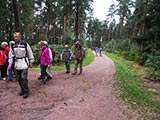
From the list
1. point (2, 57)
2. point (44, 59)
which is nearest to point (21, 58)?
point (44, 59)

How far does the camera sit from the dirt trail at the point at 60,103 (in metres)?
5.57

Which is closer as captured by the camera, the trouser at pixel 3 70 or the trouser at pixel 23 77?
the trouser at pixel 23 77

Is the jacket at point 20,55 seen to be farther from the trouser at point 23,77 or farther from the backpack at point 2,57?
the backpack at point 2,57

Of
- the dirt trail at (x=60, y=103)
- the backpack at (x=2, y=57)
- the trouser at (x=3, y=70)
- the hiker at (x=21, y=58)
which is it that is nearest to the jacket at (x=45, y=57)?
the dirt trail at (x=60, y=103)

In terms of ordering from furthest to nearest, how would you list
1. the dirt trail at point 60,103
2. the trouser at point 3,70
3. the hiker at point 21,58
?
the trouser at point 3,70 < the hiker at point 21,58 < the dirt trail at point 60,103

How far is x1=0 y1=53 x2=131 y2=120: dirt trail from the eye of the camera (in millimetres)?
5570

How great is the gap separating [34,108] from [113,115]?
2.26 metres

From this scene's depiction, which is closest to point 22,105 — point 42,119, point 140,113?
point 42,119

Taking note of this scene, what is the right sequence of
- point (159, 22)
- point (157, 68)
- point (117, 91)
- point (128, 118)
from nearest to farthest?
point (128, 118) → point (117, 91) → point (157, 68) → point (159, 22)

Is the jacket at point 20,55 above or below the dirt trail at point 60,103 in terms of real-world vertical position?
above

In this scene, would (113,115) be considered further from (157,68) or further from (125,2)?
(125,2)

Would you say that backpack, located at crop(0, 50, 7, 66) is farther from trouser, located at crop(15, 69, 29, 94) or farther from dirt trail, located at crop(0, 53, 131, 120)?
trouser, located at crop(15, 69, 29, 94)

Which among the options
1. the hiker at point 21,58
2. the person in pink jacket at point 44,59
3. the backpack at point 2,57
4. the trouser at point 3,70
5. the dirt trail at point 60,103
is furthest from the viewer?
the trouser at point 3,70

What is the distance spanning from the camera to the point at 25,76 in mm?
7152
